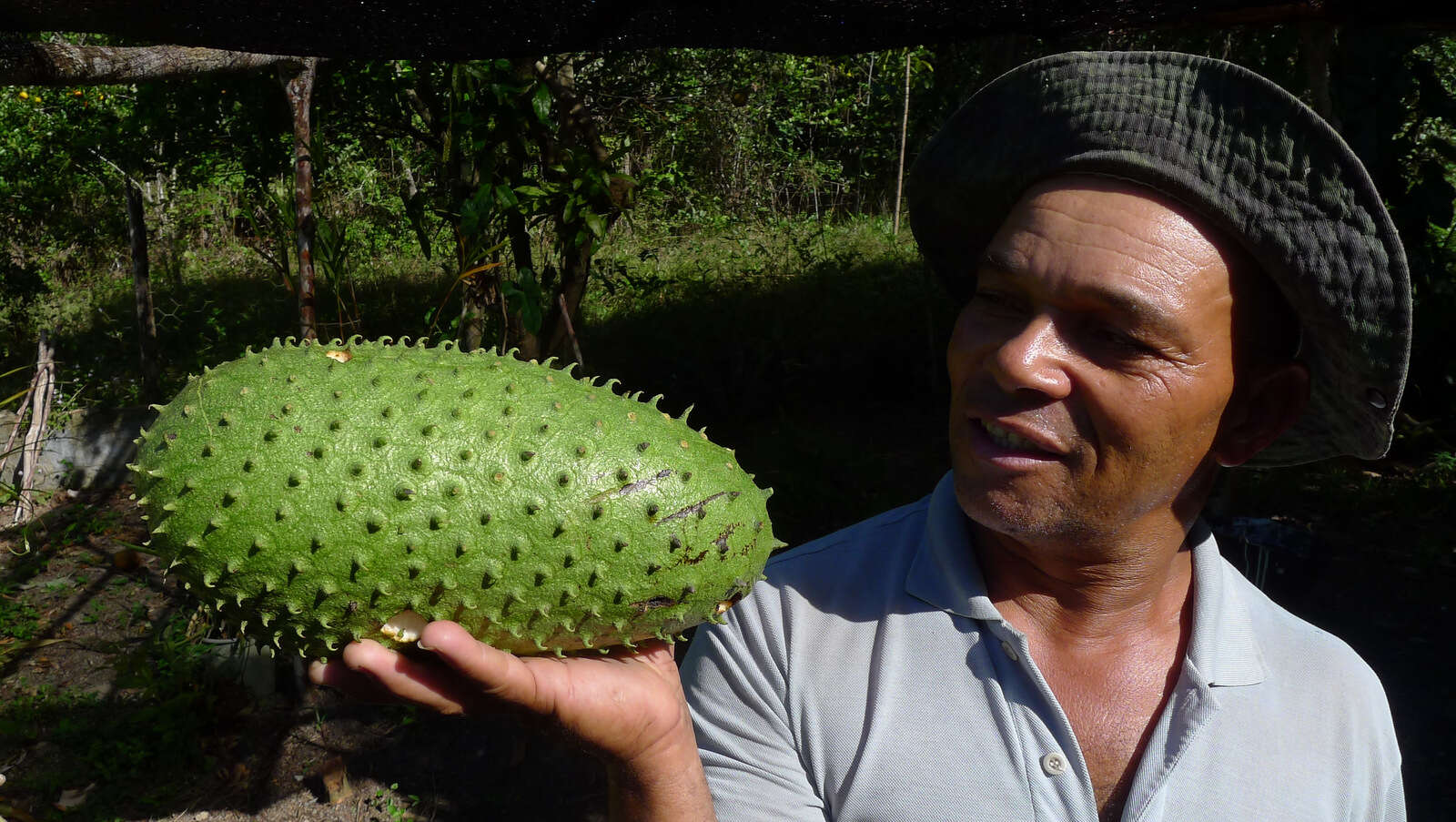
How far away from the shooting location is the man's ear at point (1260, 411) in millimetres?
1688

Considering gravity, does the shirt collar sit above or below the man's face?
below

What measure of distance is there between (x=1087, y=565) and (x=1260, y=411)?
412 mm

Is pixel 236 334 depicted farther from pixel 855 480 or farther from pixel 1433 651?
pixel 1433 651

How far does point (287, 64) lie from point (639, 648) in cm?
232

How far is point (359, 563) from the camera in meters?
1.50

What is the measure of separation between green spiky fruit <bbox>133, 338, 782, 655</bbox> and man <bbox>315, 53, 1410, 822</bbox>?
0.35ft

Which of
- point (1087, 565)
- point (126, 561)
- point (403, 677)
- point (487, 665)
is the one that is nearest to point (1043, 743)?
point (1087, 565)

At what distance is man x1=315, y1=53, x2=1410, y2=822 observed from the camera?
1505 mm

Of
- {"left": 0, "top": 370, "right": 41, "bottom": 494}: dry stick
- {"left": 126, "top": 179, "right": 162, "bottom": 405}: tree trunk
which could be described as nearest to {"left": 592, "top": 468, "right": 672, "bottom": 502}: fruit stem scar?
{"left": 0, "top": 370, "right": 41, "bottom": 494}: dry stick

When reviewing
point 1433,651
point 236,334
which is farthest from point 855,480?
point 236,334

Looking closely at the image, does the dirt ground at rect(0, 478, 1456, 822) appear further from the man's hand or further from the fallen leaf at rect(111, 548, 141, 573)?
the man's hand

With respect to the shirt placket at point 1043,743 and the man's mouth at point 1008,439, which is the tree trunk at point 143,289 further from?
the shirt placket at point 1043,743

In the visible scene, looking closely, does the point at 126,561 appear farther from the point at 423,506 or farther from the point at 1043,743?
the point at 1043,743

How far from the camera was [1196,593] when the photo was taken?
1.78 meters
